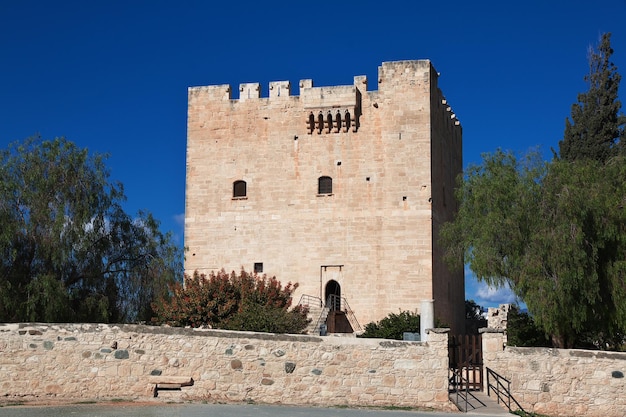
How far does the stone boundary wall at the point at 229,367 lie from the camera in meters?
13.7

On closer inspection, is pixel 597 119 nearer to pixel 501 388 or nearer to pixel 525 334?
pixel 525 334

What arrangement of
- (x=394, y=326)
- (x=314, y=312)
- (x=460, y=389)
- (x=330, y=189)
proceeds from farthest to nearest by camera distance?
(x=330, y=189), (x=314, y=312), (x=394, y=326), (x=460, y=389)

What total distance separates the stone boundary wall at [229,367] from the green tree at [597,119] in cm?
1536

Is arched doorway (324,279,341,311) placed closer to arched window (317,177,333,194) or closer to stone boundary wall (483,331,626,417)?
arched window (317,177,333,194)

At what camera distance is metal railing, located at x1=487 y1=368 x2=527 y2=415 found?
1430 centimetres

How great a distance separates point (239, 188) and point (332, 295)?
5.08 m

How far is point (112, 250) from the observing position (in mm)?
22062

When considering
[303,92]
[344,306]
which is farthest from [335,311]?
[303,92]

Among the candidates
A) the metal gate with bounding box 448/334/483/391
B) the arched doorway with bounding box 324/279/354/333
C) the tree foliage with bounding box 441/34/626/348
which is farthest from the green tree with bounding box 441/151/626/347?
the arched doorway with bounding box 324/279/354/333

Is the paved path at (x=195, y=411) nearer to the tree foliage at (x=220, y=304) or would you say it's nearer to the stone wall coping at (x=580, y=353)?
the stone wall coping at (x=580, y=353)

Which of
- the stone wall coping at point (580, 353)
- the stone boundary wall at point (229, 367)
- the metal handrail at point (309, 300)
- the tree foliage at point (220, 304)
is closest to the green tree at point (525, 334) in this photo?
the tree foliage at point (220, 304)

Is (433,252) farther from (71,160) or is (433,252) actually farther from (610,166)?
(71,160)

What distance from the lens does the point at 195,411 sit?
40.9ft

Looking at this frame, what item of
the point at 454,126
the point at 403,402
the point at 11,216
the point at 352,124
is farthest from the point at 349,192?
the point at 403,402
